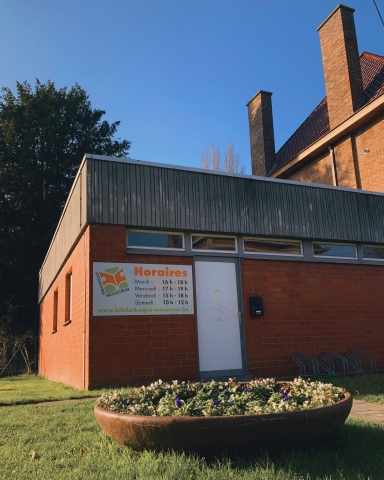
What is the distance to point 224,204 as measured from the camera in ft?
32.9

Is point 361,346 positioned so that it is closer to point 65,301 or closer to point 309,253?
point 309,253

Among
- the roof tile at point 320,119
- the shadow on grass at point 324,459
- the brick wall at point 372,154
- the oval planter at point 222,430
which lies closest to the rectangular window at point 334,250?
→ the brick wall at point 372,154

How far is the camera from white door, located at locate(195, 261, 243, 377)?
927 cm

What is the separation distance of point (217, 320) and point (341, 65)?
12683 millimetres

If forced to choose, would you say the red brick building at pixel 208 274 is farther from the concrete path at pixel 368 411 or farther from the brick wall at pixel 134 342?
the concrete path at pixel 368 411

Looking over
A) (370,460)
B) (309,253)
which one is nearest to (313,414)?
(370,460)

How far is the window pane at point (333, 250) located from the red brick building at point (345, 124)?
5.07 meters

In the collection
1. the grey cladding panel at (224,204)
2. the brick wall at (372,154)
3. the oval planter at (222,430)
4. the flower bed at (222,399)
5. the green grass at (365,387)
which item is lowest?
the green grass at (365,387)

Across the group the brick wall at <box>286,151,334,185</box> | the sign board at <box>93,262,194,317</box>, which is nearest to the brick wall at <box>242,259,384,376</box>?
the sign board at <box>93,262,194,317</box>

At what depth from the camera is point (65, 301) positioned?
11.8m

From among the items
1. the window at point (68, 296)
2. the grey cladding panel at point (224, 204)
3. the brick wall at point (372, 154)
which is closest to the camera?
the grey cladding panel at point (224, 204)

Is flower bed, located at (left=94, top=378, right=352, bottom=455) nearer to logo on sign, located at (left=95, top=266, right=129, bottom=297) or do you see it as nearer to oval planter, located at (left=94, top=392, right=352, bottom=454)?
oval planter, located at (left=94, top=392, right=352, bottom=454)

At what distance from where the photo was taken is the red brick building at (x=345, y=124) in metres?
16.1

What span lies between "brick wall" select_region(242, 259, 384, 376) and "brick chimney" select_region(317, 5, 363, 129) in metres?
8.04
